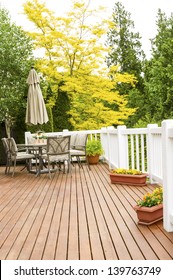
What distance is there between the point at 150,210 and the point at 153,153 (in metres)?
2.30

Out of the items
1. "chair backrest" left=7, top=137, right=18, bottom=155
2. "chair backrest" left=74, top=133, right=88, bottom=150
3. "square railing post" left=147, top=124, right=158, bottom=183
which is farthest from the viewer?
"chair backrest" left=74, top=133, right=88, bottom=150

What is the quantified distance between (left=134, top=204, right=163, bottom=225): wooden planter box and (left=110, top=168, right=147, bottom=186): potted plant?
7.23 ft

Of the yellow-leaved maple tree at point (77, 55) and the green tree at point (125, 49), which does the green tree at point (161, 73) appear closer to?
the green tree at point (125, 49)

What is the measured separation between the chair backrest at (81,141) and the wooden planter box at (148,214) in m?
5.59

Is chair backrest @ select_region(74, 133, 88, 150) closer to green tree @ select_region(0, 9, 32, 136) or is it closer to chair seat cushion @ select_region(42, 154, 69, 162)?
chair seat cushion @ select_region(42, 154, 69, 162)

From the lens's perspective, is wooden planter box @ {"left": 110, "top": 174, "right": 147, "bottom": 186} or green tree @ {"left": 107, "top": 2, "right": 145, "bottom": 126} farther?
green tree @ {"left": 107, "top": 2, "right": 145, "bottom": 126}

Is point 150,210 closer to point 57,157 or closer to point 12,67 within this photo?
point 57,157

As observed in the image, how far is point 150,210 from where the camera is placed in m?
3.73

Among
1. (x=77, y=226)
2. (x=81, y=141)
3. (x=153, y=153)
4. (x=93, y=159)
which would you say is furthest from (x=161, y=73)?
(x=77, y=226)

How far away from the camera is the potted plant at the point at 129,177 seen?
6055 millimetres

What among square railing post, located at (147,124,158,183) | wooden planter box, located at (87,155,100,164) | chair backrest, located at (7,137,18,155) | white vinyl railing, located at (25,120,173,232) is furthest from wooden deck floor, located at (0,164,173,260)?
wooden planter box, located at (87,155,100,164)

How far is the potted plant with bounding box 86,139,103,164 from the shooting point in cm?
1005

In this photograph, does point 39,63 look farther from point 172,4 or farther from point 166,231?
point 172,4

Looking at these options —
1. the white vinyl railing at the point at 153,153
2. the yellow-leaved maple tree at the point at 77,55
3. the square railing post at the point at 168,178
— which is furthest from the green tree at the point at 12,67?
the square railing post at the point at 168,178
